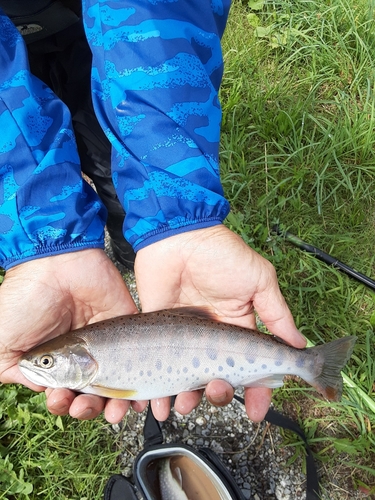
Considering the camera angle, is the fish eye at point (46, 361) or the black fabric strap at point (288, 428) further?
the black fabric strap at point (288, 428)

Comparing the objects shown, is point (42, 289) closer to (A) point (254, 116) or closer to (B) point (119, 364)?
(B) point (119, 364)

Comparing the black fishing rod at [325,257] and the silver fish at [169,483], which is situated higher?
the black fishing rod at [325,257]

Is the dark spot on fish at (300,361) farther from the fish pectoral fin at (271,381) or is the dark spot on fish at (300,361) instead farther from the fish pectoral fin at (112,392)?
the fish pectoral fin at (112,392)

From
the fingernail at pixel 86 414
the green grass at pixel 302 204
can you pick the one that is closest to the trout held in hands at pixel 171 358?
the fingernail at pixel 86 414

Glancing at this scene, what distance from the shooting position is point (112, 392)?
2.60 meters

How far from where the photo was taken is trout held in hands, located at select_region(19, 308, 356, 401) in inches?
103

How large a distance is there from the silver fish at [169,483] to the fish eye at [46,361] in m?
1.02

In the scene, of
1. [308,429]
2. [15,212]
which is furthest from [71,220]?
[308,429]

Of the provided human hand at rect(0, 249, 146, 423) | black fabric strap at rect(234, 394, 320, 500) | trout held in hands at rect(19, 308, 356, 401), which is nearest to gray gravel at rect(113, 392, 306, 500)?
black fabric strap at rect(234, 394, 320, 500)

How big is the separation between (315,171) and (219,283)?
2.13 metres

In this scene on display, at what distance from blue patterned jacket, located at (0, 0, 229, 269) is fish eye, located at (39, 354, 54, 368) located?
0.56 m

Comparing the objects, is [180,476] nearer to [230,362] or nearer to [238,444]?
[238,444]

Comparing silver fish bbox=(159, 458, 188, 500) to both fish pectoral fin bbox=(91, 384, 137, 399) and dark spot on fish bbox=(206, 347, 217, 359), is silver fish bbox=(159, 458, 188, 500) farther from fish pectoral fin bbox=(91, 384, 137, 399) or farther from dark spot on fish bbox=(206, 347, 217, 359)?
dark spot on fish bbox=(206, 347, 217, 359)

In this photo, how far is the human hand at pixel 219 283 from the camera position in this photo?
2.55 meters
